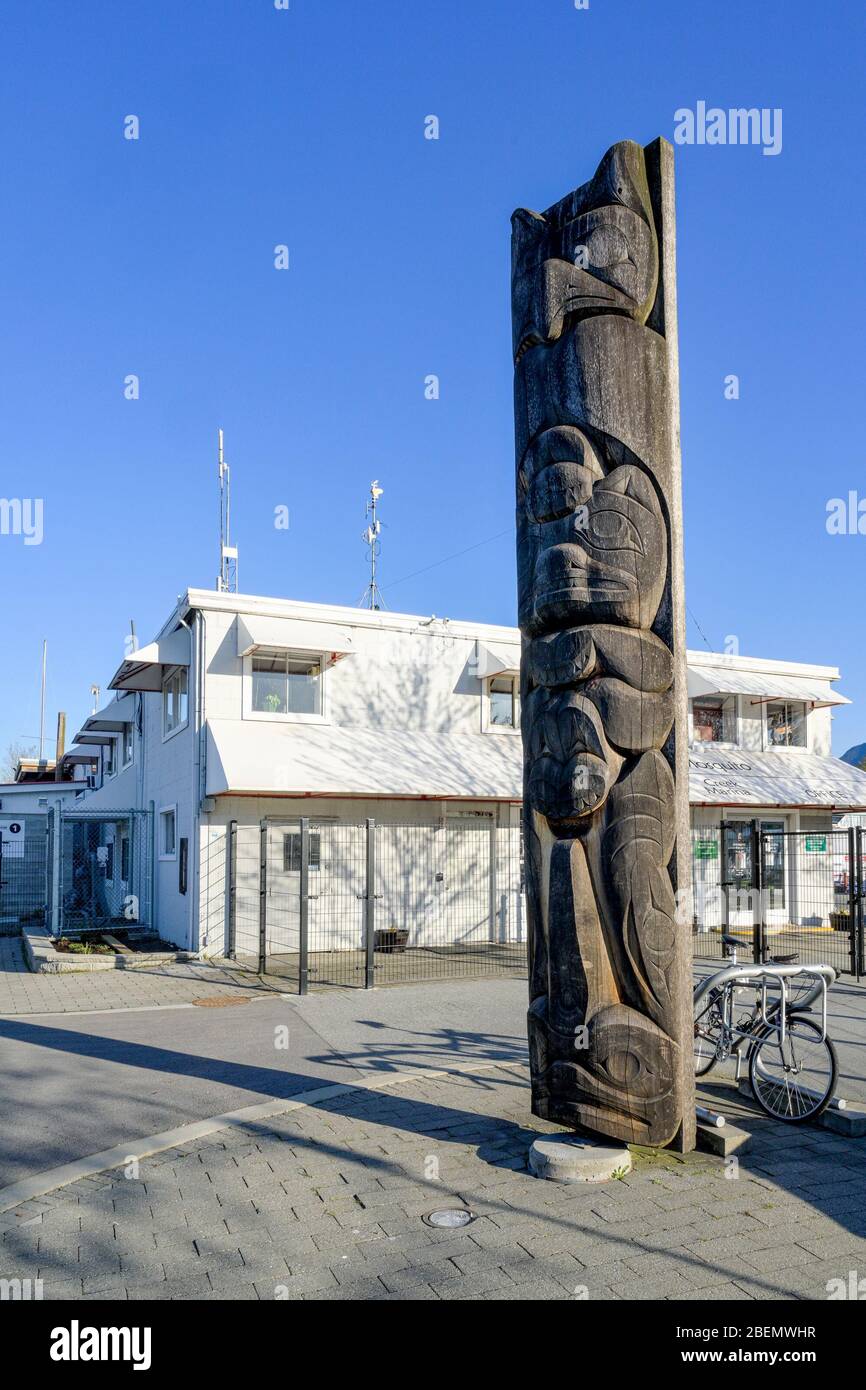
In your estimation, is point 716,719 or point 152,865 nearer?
point 152,865

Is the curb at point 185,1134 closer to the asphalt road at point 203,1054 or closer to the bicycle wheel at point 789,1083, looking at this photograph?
the asphalt road at point 203,1054

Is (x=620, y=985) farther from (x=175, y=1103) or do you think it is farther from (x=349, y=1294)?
(x=175, y=1103)

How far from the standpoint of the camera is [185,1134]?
22.1 ft

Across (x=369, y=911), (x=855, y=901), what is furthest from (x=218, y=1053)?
(x=855, y=901)

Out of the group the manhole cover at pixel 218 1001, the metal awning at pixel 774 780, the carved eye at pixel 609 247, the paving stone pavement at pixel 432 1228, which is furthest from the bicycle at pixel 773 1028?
the metal awning at pixel 774 780

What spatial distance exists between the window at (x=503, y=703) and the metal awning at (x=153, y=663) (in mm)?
5938

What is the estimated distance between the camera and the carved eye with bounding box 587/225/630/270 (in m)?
6.07

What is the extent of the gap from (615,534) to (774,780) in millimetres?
16747

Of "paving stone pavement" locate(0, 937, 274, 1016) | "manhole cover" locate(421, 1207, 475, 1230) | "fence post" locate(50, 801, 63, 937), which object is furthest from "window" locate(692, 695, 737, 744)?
"manhole cover" locate(421, 1207, 475, 1230)

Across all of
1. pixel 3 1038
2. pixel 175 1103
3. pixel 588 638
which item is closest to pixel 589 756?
pixel 588 638

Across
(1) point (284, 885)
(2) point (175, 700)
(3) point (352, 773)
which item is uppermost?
(2) point (175, 700)

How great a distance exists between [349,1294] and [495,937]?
48.7ft

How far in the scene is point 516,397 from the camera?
654 centimetres

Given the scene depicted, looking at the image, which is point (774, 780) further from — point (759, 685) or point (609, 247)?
point (609, 247)
